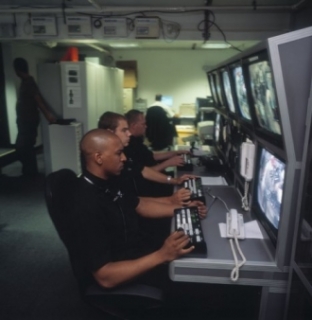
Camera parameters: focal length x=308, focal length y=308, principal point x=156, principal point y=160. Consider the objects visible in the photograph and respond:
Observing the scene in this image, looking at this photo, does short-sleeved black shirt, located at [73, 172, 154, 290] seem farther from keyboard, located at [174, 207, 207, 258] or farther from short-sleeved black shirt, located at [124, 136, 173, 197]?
short-sleeved black shirt, located at [124, 136, 173, 197]

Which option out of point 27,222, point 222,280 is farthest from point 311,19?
point 27,222

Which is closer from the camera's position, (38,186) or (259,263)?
(259,263)

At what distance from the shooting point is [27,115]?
4.36 m

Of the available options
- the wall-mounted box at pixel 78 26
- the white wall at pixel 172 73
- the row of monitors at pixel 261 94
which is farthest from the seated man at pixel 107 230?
the white wall at pixel 172 73

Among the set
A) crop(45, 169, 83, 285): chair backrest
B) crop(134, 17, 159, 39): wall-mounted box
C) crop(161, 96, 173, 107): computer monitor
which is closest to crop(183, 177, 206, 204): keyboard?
crop(45, 169, 83, 285): chair backrest

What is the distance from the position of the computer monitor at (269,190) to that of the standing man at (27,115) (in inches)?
128

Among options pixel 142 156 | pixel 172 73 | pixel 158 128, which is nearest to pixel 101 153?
pixel 142 156

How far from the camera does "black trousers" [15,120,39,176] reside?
4.39 m

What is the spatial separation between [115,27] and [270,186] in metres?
3.07

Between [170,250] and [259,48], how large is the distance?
835 mm

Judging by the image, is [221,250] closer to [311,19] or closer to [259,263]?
[259,263]

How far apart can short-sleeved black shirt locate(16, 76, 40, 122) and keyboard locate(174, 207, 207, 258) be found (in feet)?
11.3

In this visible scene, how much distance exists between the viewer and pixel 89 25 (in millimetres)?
3703

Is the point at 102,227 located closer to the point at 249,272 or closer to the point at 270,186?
the point at 249,272
